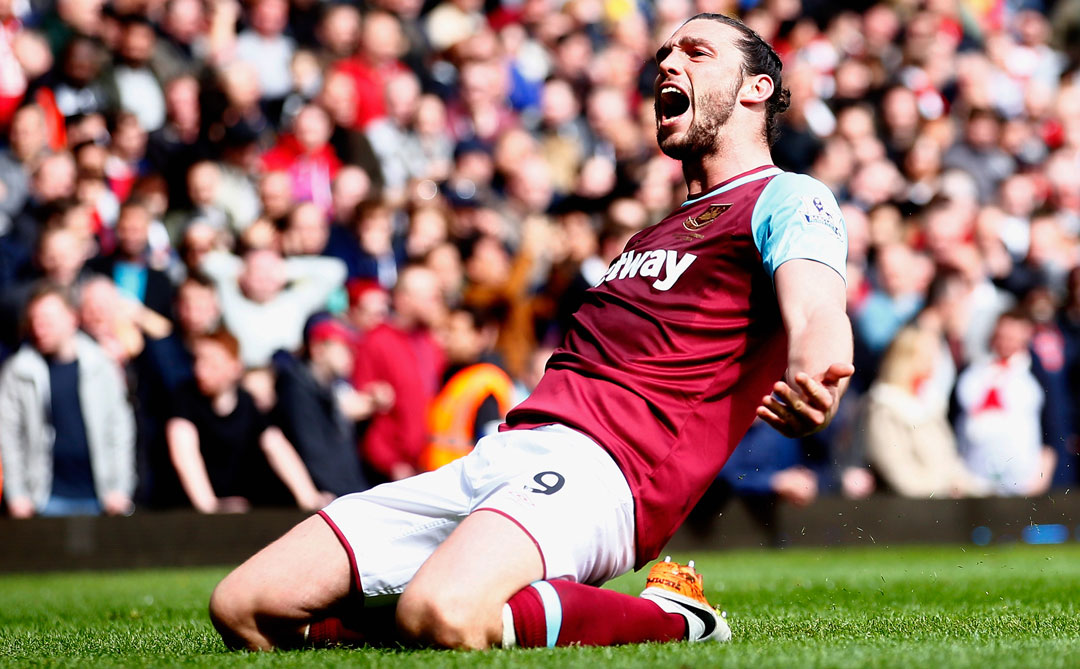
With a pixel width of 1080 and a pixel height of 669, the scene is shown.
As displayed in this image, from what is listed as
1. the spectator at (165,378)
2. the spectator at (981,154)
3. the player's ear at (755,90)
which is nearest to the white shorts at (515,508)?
the player's ear at (755,90)

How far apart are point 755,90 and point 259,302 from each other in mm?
5593

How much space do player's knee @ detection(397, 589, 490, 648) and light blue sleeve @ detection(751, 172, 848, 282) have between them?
124cm

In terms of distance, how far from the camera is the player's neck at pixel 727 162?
4633 millimetres

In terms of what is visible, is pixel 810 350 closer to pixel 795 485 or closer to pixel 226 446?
pixel 226 446

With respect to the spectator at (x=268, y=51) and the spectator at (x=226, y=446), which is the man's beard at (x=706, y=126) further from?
the spectator at (x=268, y=51)

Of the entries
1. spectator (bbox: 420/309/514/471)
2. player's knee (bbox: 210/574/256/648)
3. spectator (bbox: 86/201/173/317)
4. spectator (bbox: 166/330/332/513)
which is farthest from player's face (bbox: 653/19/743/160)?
spectator (bbox: 86/201/173/317)

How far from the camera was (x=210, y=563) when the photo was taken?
8.95 m

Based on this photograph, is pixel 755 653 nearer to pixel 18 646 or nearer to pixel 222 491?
pixel 18 646

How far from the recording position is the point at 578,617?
13.4 feet

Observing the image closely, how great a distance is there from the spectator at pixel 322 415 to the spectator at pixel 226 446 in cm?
12

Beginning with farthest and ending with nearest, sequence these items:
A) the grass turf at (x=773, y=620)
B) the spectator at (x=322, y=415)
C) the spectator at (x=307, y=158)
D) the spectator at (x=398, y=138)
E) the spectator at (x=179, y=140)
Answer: the spectator at (x=398, y=138) → the spectator at (x=307, y=158) → the spectator at (x=179, y=140) → the spectator at (x=322, y=415) → the grass turf at (x=773, y=620)

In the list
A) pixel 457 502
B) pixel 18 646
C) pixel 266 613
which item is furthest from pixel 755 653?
pixel 18 646

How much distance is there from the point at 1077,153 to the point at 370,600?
12274mm

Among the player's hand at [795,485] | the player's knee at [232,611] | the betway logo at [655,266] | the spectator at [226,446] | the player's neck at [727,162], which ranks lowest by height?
the player's hand at [795,485]
